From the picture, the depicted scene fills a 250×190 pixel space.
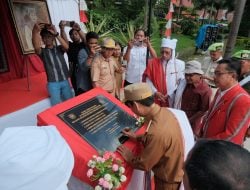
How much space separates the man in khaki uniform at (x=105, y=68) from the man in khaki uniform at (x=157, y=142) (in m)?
1.37

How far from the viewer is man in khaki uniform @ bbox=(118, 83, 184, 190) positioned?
5.86 feet

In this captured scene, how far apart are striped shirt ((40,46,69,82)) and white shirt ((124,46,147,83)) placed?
51.1 inches

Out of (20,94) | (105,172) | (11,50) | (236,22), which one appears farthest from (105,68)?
(236,22)

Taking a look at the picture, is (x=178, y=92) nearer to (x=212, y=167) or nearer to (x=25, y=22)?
(x=212, y=167)

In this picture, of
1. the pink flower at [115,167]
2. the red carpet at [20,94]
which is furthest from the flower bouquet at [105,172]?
the red carpet at [20,94]

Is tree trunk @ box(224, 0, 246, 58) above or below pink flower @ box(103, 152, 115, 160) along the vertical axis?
above

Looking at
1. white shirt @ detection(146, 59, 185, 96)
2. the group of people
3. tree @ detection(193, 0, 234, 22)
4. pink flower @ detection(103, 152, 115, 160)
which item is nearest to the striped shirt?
the group of people

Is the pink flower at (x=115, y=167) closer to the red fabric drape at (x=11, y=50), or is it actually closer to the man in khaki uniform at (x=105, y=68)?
the man in khaki uniform at (x=105, y=68)

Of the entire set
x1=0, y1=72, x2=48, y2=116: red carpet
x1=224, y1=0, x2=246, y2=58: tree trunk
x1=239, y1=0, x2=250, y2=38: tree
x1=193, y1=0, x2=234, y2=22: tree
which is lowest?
x1=239, y1=0, x2=250, y2=38: tree

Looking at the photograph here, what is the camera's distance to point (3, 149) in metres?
1.05

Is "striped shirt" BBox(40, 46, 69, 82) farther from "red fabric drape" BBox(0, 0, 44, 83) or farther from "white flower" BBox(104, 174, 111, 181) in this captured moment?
"white flower" BBox(104, 174, 111, 181)

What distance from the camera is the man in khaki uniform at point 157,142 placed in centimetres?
179

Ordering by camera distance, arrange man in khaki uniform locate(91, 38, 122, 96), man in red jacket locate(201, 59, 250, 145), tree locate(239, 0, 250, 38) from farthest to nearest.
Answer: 1. tree locate(239, 0, 250, 38)
2. man in khaki uniform locate(91, 38, 122, 96)
3. man in red jacket locate(201, 59, 250, 145)

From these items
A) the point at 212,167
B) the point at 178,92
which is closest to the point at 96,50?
the point at 178,92
